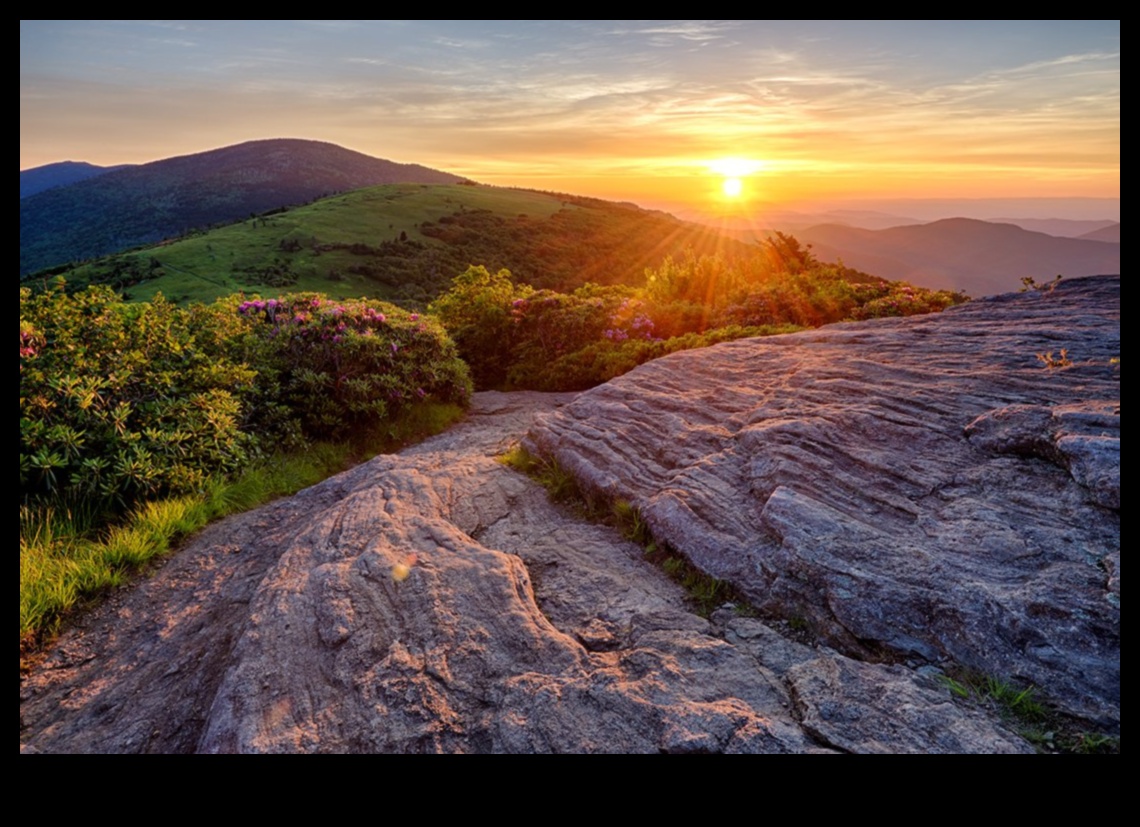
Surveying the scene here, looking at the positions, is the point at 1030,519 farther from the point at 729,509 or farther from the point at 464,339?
the point at 464,339

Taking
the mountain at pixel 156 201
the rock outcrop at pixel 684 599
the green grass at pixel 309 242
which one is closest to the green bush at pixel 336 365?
the rock outcrop at pixel 684 599

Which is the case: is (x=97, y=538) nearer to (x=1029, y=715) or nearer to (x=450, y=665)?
(x=450, y=665)

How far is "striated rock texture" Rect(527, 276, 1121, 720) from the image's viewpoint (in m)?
4.11

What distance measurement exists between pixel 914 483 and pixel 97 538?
8815mm

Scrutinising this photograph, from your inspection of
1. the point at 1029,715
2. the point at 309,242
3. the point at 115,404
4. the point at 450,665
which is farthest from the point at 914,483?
the point at 309,242

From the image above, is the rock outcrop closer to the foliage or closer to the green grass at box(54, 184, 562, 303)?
the foliage

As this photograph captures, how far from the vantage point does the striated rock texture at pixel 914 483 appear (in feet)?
13.5

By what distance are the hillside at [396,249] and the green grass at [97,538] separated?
144 ft

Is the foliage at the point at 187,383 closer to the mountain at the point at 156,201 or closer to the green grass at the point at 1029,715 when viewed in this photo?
the green grass at the point at 1029,715

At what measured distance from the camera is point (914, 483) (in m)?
5.62

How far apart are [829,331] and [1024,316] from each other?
2.79m


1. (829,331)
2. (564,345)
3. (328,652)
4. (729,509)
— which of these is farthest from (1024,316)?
(564,345)

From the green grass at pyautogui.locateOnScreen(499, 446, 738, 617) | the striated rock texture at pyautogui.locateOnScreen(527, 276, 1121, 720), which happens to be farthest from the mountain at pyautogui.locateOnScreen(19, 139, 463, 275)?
the striated rock texture at pyautogui.locateOnScreen(527, 276, 1121, 720)

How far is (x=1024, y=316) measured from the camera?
9156 mm
